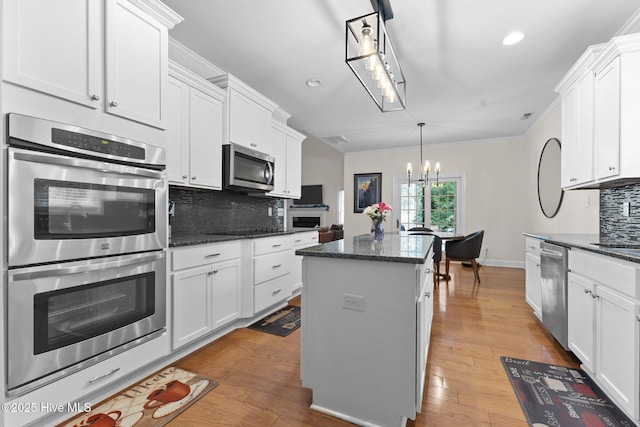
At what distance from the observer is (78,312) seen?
1560 millimetres

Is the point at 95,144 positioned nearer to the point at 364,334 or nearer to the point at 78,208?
the point at 78,208

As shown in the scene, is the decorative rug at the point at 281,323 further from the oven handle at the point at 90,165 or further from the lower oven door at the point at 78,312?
the oven handle at the point at 90,165

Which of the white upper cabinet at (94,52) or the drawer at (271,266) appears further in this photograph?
the drawer at (271,266)

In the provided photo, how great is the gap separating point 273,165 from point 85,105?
2.13m

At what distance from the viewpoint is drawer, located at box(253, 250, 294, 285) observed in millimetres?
2908

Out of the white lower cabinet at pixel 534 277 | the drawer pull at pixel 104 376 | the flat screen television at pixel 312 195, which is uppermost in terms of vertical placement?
the flat screen television at pixel 312 195

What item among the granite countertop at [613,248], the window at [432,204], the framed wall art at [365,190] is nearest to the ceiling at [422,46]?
the granite countertop at [613,248]

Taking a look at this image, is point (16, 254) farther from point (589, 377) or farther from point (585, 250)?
point (589, 377)

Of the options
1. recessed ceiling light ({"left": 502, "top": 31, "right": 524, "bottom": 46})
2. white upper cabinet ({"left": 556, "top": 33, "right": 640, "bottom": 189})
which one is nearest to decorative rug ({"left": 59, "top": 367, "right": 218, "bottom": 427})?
white upper cabinet ({"left": 556, "top": 33, "right": 640, "bottom": 189})

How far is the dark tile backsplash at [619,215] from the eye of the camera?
2.18 m

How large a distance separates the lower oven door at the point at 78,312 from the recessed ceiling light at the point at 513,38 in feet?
11.2

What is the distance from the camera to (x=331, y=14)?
2.42 m

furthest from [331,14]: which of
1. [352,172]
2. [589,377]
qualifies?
[352,172]

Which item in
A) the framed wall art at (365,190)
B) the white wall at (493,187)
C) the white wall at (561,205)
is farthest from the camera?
the framed wall art at (365,190)
